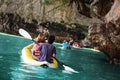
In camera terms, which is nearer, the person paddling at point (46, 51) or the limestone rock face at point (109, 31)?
the person paddling at point (46, 51)

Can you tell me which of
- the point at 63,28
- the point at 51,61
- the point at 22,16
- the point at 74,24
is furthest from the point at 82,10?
the point at 51,61

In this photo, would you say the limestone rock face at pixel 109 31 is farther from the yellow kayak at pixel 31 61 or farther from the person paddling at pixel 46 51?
the person paddling at pixel 46 51

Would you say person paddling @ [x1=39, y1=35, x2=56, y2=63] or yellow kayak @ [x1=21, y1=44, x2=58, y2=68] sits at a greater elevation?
person paddling @ [x1=39, y1=35, x2=56, y2=63]

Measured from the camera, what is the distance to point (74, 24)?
47.2 metres

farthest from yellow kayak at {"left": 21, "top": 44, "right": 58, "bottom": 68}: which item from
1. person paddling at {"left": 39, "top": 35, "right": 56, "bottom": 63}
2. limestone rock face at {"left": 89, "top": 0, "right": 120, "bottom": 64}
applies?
limestone rock face at {"left": 89, "top": 0, "right": 120, "bottom": 64}

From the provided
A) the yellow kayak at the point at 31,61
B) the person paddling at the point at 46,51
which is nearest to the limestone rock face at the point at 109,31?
the yellow kayak at the point at 31,61

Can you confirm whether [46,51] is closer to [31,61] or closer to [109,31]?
[31,61]

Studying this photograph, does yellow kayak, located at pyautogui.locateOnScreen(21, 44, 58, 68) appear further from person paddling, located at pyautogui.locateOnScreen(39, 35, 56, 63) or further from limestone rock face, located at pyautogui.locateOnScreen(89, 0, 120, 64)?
limestone rock face, located at pyautogui.locateOnScreen(89, 0, 120, 64)

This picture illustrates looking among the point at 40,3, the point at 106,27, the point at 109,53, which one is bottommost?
the point at 109,53

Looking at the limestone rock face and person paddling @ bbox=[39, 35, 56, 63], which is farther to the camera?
the limestone rock face

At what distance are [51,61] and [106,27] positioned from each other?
26.9 ft

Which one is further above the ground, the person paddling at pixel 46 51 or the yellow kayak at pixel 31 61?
the person paddling at pixel 46 51

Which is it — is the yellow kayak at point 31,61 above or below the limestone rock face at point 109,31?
below

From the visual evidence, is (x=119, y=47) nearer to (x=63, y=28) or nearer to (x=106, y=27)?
(x=106, y=27)
